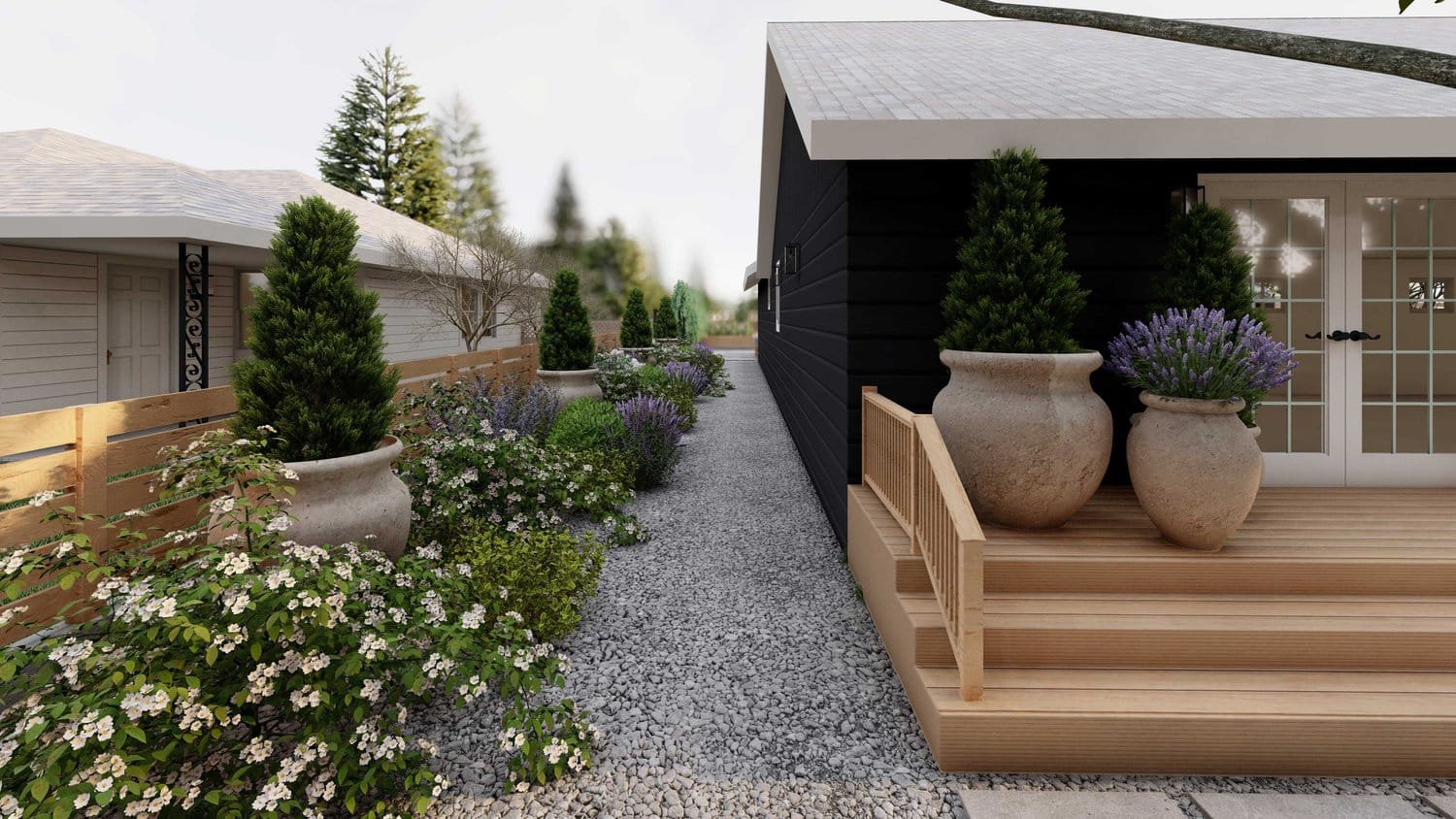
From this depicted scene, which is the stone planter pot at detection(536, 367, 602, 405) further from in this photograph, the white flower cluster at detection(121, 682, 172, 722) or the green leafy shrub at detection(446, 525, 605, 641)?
the white flower cluster at detection(121, 682, 172, 722)

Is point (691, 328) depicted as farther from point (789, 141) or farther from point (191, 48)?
point (191, 48)

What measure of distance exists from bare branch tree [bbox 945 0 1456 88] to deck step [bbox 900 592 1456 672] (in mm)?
1986

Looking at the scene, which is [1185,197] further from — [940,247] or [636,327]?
[636,327]

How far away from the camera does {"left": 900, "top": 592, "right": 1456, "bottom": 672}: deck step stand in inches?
99.1

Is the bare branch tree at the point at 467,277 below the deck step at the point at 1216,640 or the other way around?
the other way around

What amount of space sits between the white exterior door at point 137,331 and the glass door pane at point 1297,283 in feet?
36.8

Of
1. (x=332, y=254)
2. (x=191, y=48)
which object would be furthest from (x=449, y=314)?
(x=191, y=48)

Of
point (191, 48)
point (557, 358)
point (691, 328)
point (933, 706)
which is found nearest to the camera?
point (933, 706)

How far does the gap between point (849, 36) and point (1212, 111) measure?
16.0 feet

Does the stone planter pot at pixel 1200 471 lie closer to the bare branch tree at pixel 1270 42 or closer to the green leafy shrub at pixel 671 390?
the bare branch tree at pixel 1270 42

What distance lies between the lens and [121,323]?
311 inches

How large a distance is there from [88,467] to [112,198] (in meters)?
5.44

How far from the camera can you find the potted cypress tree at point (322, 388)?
3.10 m

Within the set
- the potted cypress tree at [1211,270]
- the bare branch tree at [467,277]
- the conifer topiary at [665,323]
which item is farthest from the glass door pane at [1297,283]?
the conifer topiary at [665,323]
